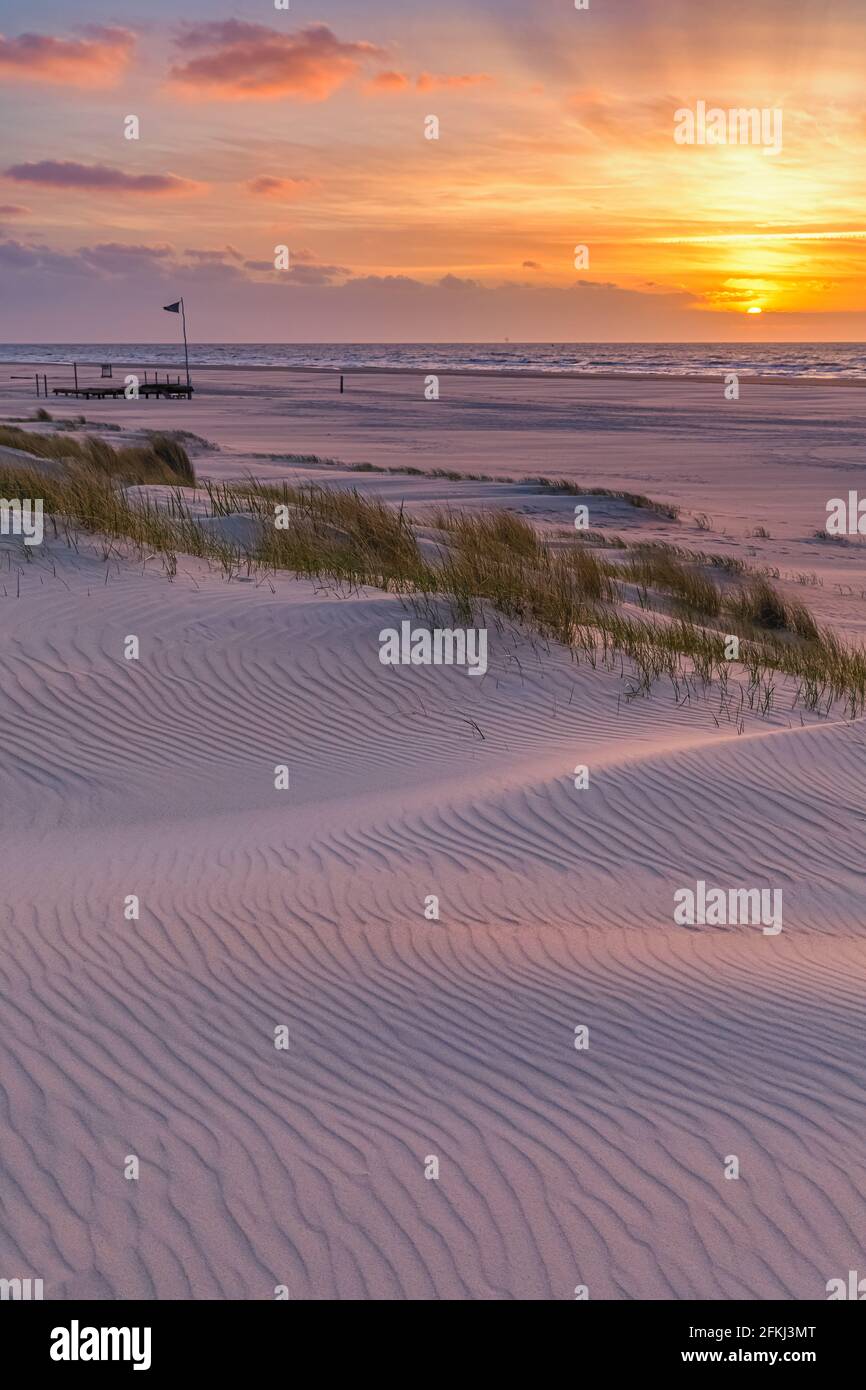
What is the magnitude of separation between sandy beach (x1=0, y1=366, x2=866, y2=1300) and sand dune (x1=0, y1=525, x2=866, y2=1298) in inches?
0.6

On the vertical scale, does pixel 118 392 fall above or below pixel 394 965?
above

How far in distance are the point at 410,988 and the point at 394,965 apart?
0.72 feet

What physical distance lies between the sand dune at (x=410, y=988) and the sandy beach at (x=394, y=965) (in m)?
0.02

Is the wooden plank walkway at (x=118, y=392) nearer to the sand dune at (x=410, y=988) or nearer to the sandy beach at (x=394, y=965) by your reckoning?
the sandy beach at (x=394, y=965)

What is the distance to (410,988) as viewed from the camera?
16.1ft

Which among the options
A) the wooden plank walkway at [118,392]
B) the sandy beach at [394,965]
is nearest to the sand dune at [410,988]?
the sandy beach at [394,965]

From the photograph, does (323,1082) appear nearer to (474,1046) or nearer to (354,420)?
(474,1046)

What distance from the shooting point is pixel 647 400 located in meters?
52.1

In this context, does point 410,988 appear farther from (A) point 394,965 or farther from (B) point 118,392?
(B) point 118,392

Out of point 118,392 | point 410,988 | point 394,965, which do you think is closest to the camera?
point 410,988

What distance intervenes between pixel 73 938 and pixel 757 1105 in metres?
2.90

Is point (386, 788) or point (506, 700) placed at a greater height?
point (506, 700)

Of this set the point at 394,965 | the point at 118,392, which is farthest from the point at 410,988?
the point at 118,392

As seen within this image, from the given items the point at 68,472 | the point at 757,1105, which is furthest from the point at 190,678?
the point at 68,472
